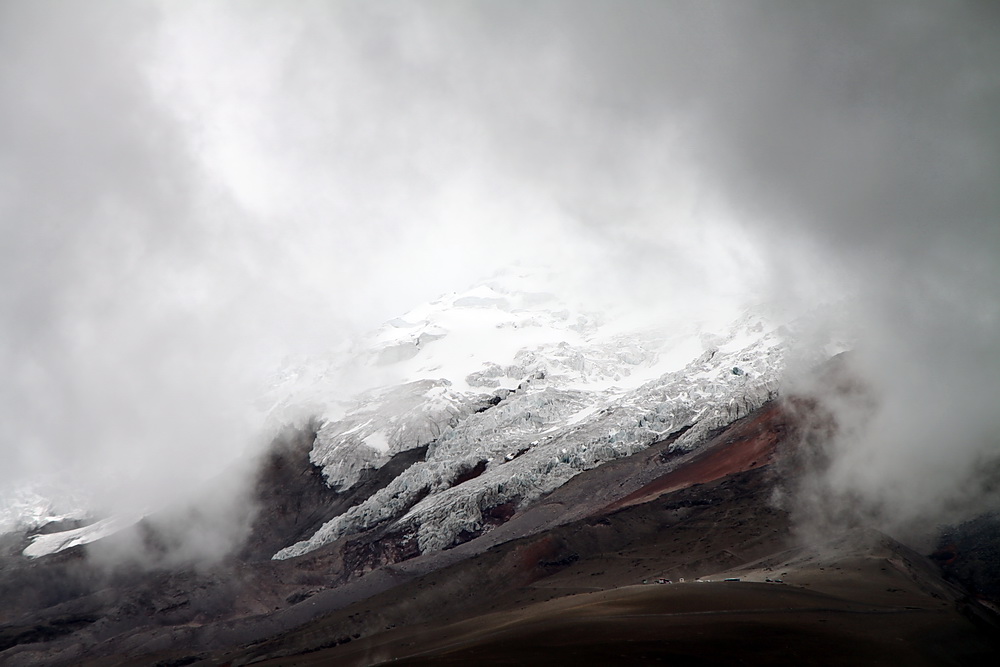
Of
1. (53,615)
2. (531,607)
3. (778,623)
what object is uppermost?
(53,615)

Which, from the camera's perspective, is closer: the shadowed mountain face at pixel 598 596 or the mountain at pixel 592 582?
the shadowed mountain face at pixel 598 596

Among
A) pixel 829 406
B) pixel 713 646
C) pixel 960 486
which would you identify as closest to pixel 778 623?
pixel 713 646

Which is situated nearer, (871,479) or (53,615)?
(871,479)

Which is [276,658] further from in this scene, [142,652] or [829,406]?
[829,406]

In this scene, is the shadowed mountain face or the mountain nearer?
the shadowed mountain face

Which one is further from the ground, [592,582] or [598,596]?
[592,582]

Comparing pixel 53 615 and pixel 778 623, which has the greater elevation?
pixel 53 615

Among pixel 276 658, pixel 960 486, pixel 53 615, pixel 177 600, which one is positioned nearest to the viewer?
pixel 276 658

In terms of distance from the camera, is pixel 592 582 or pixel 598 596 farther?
pixel 592 582
